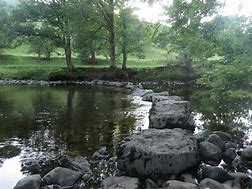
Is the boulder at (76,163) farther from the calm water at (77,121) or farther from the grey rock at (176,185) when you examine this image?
the grey rock at (176,185)

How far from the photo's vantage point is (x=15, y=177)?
12141 millimetres

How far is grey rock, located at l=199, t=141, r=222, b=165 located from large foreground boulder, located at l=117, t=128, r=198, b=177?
1244 millimetres

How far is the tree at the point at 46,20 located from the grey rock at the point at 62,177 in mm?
40180

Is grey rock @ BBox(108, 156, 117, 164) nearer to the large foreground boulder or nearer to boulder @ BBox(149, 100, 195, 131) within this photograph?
the large foreground boulder

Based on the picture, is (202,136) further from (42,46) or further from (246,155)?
(42,46)

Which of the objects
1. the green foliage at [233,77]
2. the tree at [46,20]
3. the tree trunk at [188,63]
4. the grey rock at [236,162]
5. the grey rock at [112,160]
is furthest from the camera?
the tree at [46,20]

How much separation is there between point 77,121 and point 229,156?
32.6 feet

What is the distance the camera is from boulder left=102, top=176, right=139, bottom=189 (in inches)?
417

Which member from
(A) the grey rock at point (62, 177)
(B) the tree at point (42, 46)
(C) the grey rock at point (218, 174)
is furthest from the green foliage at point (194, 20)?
(B) the tree at point (42, 46)

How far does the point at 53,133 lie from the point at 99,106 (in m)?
8.77

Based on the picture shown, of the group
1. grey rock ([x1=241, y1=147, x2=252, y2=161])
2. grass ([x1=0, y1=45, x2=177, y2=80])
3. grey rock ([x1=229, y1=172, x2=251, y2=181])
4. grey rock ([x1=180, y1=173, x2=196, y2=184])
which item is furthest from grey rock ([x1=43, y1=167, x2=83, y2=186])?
grass ([x1=0, y1=45, x2=177, y2=80])

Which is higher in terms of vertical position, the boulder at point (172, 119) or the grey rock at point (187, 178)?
the boulder at point (172, 119)

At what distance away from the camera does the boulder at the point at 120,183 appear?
10.6 metres

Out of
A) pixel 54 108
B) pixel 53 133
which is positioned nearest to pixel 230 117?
pixel 53 133
